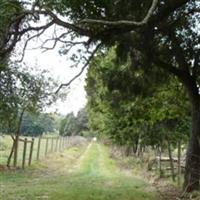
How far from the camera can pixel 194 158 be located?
16.5 meters

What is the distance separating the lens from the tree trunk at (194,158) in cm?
1606

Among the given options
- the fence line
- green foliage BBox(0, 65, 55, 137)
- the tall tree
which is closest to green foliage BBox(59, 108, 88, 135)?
the fence line

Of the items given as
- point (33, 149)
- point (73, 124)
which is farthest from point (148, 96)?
point (73, 124)

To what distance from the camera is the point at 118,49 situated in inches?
657

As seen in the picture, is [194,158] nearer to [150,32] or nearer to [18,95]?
[150,32]

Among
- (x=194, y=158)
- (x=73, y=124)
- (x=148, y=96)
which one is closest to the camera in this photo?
(x=194, y=158)

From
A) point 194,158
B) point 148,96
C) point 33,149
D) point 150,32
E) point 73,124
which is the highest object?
point 73,124

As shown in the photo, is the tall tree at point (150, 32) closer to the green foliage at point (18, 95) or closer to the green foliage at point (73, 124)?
the green foliage at point (18, 95)

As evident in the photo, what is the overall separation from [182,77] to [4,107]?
980cm

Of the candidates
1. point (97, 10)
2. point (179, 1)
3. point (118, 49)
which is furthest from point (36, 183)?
point (179, 1)

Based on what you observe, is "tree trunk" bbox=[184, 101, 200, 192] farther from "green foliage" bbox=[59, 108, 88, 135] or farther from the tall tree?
"green foliage" bbox=[59, 108, 88, 135]

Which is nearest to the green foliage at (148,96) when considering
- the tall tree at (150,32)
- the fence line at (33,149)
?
the tall tree at (150,32)

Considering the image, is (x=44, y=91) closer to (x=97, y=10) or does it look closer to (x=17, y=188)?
(x=17, y=188)

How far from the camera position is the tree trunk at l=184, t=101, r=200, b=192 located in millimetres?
16062
